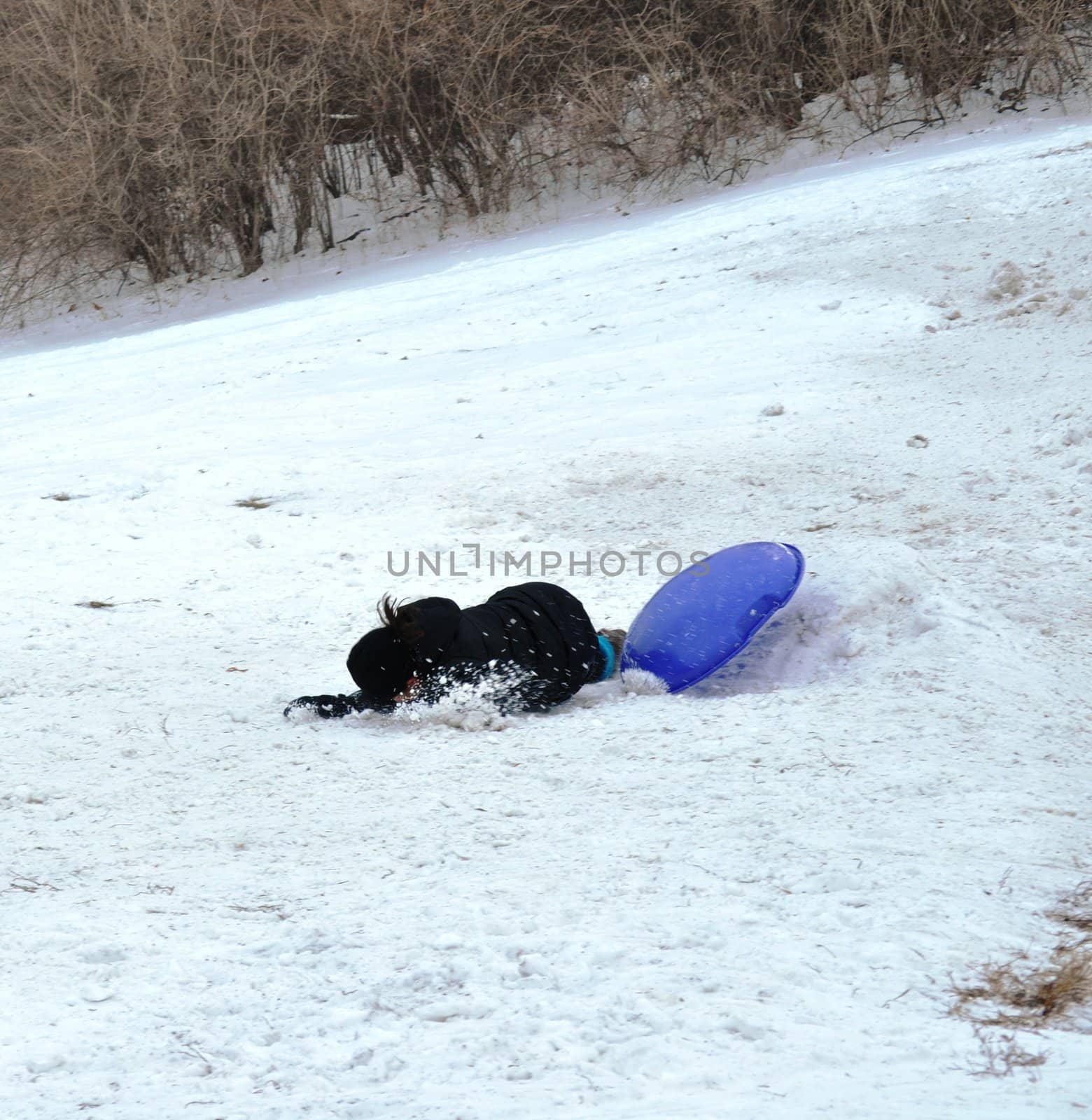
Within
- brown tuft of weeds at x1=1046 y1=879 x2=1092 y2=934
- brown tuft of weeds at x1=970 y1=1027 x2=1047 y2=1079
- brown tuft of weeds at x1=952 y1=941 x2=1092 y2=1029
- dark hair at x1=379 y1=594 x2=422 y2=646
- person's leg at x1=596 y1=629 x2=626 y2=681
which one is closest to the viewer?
brown tuft of weeds at x1=970 y1=1027 x2=1047 y2=1079

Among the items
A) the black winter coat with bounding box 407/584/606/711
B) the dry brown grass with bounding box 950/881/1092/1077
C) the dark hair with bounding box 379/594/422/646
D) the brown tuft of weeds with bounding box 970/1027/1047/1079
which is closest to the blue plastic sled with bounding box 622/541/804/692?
the black winter coat with bounding box 407/584/606/711

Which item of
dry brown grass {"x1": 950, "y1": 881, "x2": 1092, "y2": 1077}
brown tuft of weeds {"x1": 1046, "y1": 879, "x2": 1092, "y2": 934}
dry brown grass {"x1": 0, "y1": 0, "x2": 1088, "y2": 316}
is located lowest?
brown tuft of weeds {"x1": 1046, "y1": 879, "x2": 1092, "y2": 934}

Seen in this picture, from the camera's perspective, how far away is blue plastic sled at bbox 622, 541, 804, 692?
13.0 feet

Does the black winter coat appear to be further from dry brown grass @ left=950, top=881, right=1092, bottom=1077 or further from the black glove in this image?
dry brown grass @ left=950, top=881, right=1092, bottom=1077

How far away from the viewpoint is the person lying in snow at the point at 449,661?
11.9 ft

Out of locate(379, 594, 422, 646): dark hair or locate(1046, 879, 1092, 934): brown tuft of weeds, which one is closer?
locate(1046, 879, 1092, 934): brown tuft of weeds

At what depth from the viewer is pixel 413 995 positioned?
218cm

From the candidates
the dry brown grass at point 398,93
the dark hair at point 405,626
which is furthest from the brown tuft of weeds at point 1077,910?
the dry brown grass at point 398,93

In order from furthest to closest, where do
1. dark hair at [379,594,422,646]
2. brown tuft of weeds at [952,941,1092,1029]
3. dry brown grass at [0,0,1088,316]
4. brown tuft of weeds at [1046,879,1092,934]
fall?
dry brown grass at [0,0,1088,316] → dark hair at [379,594,422,646] → brown tuft of weeds at [1046,879,1092,934] → brown tuft of weeds at [952,941,1092,1029]

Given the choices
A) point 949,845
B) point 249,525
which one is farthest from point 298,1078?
point 249,525

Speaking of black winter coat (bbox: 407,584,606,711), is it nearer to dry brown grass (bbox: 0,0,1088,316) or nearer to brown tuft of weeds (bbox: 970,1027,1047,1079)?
brown tuft of weeds (bbox: 970,1027,1047,1079)

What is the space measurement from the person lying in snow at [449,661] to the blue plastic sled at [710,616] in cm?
38

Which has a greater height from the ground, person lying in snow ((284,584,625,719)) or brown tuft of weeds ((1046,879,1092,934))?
person lying in snow ((284,584,625,719))

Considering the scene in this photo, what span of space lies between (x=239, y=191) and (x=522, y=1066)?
36.5 feet
